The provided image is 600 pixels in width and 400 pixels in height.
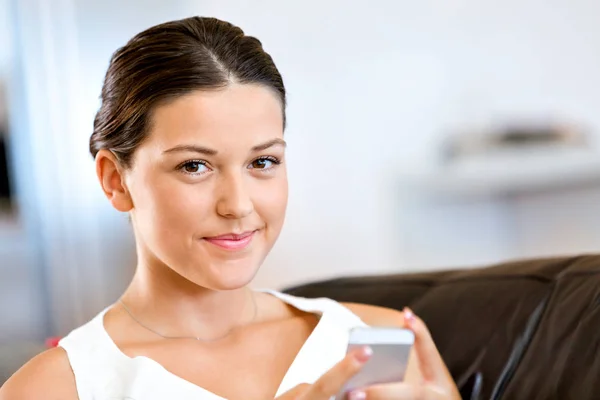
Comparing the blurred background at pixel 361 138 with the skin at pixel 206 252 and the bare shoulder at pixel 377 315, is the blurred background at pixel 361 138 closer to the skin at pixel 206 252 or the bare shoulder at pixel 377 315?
the bare shoulder at pixel 377 315

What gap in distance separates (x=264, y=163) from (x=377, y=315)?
1.34ft

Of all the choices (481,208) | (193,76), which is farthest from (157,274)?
(481,208)

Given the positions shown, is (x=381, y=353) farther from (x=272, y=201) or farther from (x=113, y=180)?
(x=113, y=180)

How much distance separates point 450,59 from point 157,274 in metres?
3.15

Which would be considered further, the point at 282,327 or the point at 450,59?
the point at 450,59

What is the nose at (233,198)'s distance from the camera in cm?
123

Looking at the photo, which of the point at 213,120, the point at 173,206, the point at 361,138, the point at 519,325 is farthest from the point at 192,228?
the point at 361,138

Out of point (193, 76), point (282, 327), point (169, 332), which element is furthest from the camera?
point (282, 327)

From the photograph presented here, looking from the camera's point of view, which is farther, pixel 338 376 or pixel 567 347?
pixel 567 347

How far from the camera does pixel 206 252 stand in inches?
49.4

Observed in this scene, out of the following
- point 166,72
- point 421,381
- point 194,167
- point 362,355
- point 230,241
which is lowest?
point 421,381

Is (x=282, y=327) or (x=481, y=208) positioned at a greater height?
(x=282, y=327)

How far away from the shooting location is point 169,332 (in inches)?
54.0

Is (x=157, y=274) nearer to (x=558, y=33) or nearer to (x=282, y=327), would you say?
(x=282, y=327)
